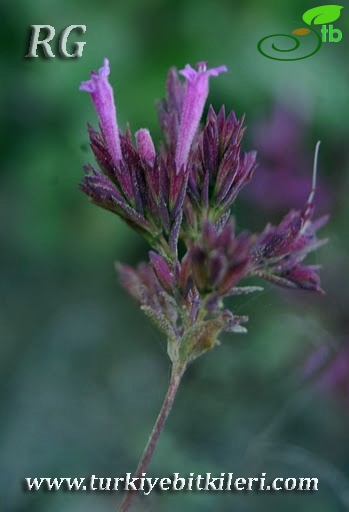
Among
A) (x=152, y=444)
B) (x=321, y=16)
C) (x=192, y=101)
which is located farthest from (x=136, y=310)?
(x=152, y=444)

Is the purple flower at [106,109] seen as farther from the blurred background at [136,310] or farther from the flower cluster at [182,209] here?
the blurred background at [136,310]

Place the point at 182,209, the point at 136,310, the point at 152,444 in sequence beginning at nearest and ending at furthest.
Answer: the point at 152,444 → the point at 182,209 → the point at 136,310

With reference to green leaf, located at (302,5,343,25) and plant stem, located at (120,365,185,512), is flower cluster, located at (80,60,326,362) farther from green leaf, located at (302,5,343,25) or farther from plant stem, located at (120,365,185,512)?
green leaf, located at (302,5,343,25)

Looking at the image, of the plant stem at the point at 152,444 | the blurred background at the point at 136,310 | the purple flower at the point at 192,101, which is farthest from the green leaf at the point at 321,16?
the plant stem at the point at 152,444

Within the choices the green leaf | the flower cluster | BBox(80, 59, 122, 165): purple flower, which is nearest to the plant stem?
the flower cluster

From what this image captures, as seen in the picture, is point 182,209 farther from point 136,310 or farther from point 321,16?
point 136,310

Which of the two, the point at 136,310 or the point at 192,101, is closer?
the point at 192,101

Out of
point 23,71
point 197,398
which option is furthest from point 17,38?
point 197,398
